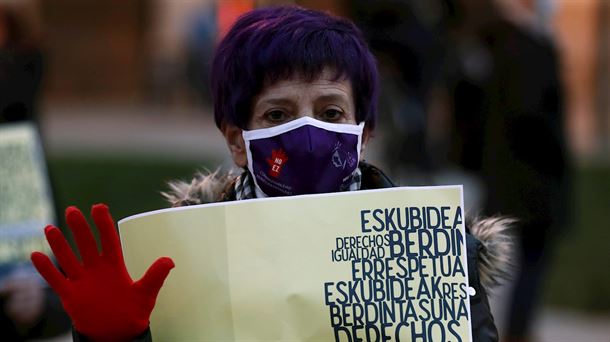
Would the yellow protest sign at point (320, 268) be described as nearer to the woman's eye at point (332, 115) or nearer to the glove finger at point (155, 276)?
the glove finger at point (155, 276)

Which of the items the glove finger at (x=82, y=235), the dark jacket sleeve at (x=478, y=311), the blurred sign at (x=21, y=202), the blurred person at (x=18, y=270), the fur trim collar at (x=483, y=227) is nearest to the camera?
the glove finger at (x=82, y=235)

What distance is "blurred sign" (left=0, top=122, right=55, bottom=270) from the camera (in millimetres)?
4855

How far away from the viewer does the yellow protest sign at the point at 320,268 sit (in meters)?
2.55

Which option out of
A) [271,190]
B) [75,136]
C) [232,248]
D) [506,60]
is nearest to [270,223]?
[232,248]

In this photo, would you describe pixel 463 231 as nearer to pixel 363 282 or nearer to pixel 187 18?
pixel 363 282

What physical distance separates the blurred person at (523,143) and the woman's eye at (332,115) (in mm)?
3873

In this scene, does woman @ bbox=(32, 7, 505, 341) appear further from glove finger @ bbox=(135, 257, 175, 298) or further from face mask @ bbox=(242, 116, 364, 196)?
glove finger @ bbox=(135, 257, 175, 298)

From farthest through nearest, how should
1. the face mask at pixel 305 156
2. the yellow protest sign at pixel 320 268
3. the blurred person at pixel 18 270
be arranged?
the blurred person at pixel 18 270 < the face mask at pixel 305 156 < the yellow protest sign at pixel 320 268

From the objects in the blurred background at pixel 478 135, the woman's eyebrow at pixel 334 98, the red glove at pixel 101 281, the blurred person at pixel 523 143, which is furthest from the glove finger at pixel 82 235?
the blurred person at pixel 523 143

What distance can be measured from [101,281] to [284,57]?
65 centimetres

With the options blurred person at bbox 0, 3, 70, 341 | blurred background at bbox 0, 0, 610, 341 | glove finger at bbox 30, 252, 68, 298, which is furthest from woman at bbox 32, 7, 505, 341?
blurred person at bbox 0, 3, 70, 341

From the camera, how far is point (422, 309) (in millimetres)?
2566

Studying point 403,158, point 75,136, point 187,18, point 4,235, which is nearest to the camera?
point 4,235

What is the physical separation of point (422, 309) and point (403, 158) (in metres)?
8.03
